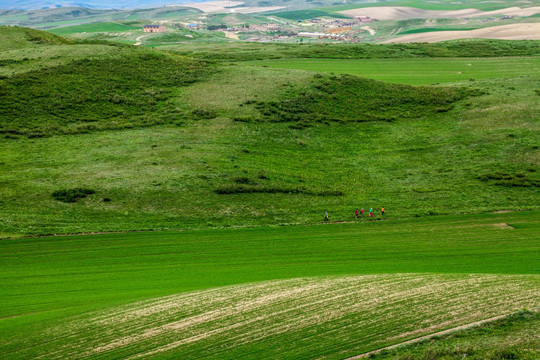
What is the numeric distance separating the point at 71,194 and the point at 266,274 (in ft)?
75.5

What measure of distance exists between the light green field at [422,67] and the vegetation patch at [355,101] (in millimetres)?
11358

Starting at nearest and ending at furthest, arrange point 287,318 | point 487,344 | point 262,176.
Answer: point 487,344
point 287,318
point 262,176

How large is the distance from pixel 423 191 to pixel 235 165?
19.9 m

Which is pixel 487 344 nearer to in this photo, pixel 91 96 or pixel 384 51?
pixel 91 96

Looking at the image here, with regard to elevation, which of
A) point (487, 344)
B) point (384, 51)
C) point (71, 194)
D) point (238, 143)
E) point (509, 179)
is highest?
point (384, 51)

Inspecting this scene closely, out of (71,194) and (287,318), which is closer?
(287,318)

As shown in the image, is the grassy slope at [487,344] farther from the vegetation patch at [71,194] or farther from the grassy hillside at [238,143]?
the vegetation patch at [71,194]

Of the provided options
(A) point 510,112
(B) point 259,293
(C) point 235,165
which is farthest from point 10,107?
(A) point 510,112

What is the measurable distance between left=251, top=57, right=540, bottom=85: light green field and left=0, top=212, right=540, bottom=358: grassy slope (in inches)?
2585

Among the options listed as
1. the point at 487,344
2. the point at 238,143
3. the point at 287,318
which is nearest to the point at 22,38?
the point at 238,143

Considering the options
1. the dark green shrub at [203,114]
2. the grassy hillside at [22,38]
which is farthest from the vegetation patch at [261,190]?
the grassy hillside at [22,38]

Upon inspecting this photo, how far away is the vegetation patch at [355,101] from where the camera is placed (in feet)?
259

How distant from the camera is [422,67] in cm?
11556

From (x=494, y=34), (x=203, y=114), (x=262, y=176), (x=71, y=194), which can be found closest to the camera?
(x=71, y=194)
